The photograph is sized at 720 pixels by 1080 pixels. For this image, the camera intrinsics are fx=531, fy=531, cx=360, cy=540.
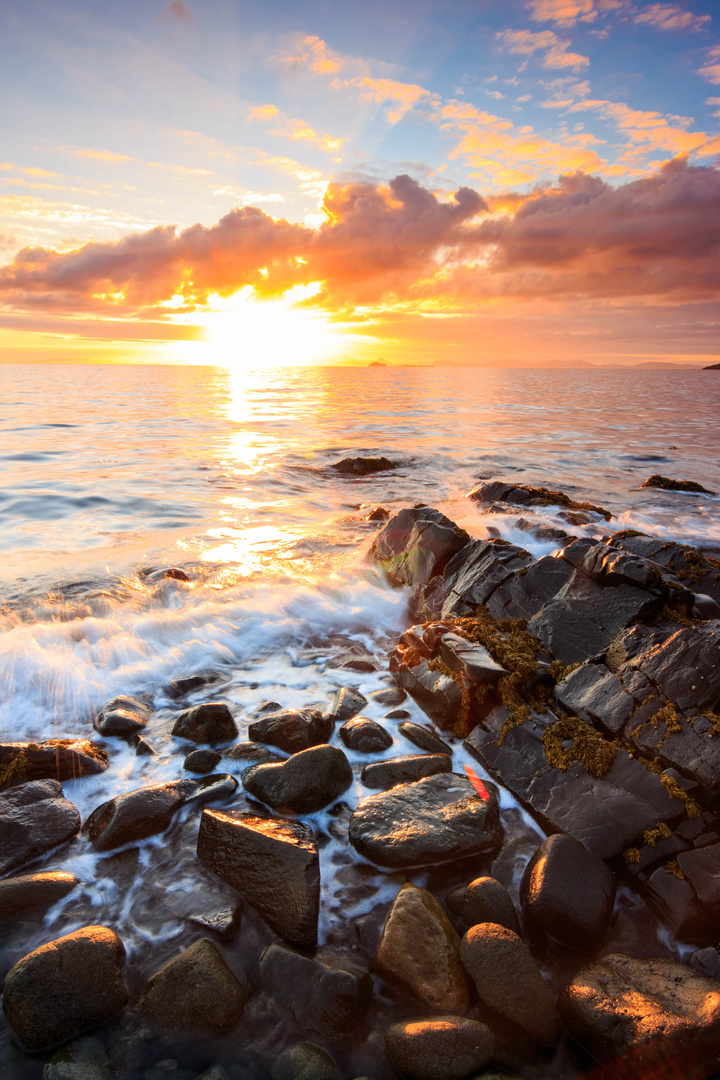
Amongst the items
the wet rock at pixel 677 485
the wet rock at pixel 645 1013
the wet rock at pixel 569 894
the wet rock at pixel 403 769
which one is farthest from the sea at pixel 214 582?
the wet rock at pixel 645 1013

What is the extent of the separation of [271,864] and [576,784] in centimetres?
231

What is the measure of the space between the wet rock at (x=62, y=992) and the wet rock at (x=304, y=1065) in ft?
2.92

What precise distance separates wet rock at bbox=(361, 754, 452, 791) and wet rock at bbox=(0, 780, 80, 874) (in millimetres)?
2234

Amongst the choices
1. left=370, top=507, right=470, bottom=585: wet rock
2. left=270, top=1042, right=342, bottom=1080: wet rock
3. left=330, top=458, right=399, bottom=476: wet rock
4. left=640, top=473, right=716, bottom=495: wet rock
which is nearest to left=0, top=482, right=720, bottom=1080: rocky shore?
left=270, top=1042, right=342, bottom=1080: wet rock

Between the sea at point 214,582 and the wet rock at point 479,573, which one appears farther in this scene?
the wet rock at point 479,573

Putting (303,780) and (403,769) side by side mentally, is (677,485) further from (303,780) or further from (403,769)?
(303,780)

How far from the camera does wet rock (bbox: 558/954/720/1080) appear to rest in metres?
2.49

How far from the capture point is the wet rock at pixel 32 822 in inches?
142

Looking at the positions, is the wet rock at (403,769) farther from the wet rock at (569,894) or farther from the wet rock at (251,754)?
the wet rock at (569,894)

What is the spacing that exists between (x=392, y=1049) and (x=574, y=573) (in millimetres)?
4891

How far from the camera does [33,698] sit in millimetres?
5730

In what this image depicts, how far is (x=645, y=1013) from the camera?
2633 millimetres

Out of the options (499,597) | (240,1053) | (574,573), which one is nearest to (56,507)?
(499,597)

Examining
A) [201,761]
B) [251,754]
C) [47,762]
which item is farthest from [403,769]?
[47,762]
